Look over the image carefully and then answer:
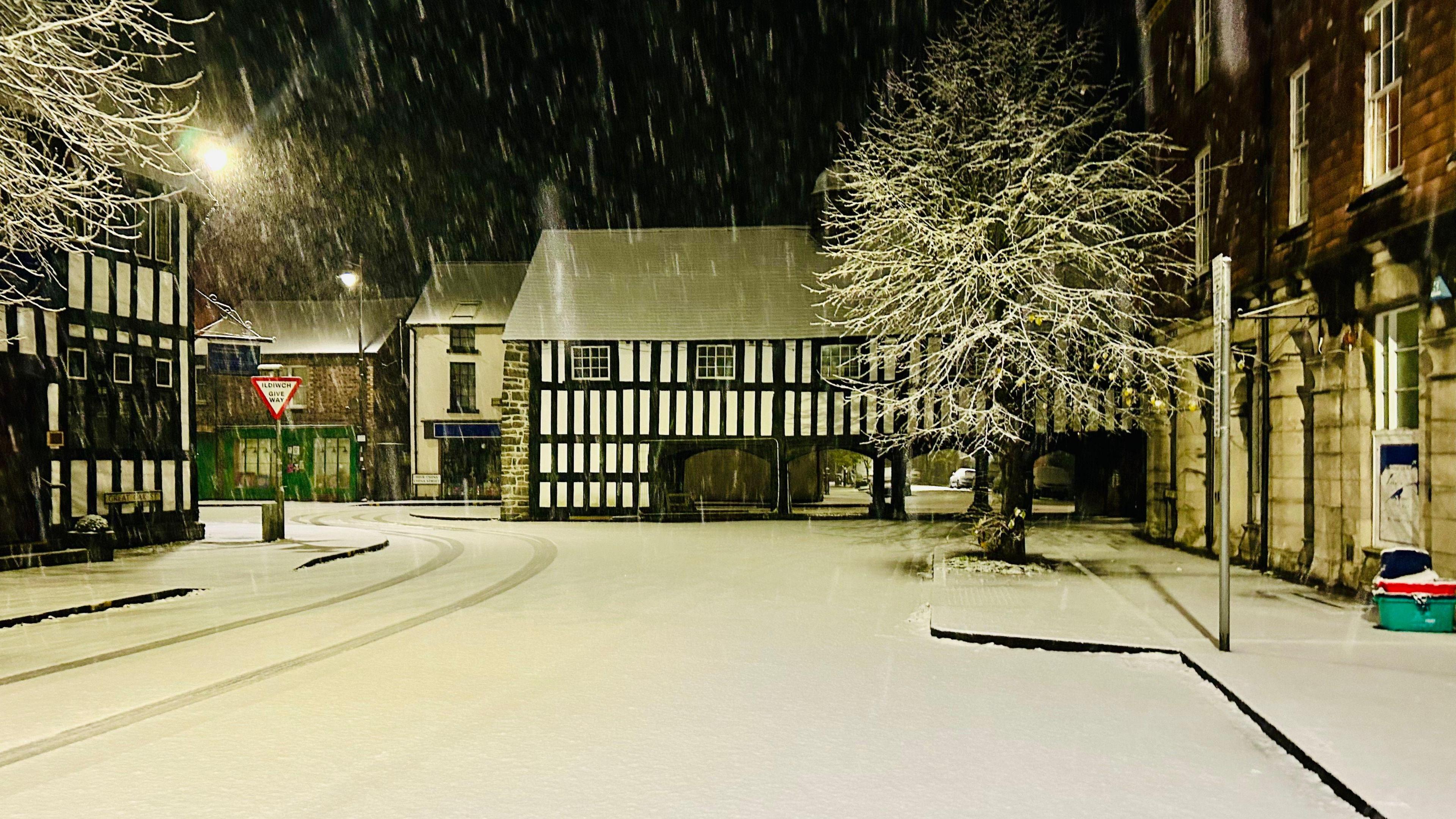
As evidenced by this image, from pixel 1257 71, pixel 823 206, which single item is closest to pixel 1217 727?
pixel 1257 71

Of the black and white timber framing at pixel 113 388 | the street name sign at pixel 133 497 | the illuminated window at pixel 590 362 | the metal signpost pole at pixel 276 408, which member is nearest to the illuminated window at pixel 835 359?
the illuminated window at pixel 590 362

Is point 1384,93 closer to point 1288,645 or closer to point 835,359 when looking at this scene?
point 1288,645

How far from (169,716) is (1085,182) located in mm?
13294

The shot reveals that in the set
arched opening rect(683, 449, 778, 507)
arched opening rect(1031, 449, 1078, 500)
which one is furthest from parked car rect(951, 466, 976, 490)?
arched opening rect(683, 449, 778, 507)

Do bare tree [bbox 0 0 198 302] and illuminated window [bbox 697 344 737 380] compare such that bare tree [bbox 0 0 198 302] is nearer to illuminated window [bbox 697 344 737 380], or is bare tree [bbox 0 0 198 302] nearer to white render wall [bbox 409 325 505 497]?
illuminated window [bbox 697 344 737 380]

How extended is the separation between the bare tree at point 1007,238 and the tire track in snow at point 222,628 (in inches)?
314

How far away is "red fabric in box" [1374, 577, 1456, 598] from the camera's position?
32.5ft

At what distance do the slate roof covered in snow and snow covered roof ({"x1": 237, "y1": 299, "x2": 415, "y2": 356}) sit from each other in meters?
13.1

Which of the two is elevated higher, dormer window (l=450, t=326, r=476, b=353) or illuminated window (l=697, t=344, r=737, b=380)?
dormer window (l=450, t=326, r=476, b=353)

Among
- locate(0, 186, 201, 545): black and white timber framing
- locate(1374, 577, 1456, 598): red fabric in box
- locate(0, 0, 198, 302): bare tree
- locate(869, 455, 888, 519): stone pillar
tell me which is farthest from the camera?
locate(869, 455, 888, 519): stone pillar

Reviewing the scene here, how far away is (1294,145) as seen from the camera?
14.7m

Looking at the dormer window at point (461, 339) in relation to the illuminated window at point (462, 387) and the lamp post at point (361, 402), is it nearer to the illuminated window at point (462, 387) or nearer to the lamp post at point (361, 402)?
the illuminated window at point (462, 387)

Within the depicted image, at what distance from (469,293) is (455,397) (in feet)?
15.0

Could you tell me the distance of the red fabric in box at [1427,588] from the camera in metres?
9.91
